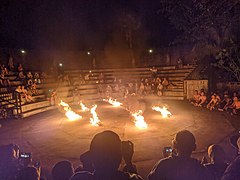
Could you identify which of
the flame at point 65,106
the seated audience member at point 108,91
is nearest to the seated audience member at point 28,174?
the flame at point 65,106

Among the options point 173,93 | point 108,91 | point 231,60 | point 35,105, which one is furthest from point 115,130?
point 231,60

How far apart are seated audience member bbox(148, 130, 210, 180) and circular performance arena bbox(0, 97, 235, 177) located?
3.24 metres

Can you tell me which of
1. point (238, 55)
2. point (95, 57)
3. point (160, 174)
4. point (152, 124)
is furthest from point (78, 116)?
point (95, 57)

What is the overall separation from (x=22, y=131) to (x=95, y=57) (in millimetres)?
17599

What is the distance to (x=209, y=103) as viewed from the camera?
47.3ft

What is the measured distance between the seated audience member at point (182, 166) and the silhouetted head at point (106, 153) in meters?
0.79

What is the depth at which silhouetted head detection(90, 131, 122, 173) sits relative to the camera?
2.27 meters

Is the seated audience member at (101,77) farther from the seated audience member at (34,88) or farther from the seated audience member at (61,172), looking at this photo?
the seated audience member at (61,172)

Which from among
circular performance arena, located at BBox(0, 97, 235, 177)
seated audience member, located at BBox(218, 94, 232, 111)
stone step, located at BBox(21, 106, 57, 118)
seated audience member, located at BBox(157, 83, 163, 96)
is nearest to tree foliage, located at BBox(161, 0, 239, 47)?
seated audience member, located at BBox(157, 83, 163, 96)

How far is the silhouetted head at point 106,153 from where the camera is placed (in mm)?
2266

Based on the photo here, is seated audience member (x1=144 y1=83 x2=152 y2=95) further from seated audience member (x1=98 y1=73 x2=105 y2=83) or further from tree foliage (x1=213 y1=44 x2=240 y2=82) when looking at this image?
tree foliage (x1=213 y1=44 x2=240 y2=82)

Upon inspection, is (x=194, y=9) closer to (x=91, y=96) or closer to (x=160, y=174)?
(x=91, y=96)

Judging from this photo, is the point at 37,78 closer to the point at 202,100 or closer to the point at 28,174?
the point at 202,100

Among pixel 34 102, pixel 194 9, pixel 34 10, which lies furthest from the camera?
pixel 34 10
